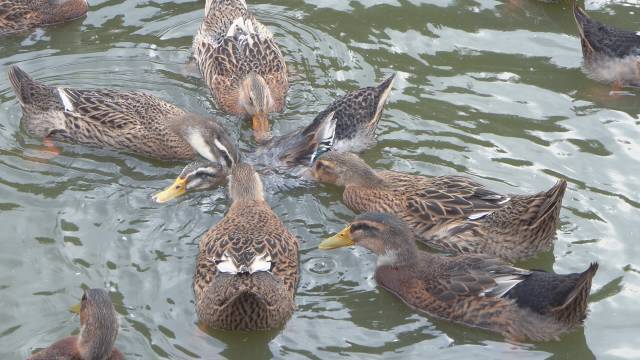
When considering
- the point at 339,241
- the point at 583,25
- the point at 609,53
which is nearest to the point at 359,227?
the point at 339,241

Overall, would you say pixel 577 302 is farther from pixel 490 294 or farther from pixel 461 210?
pixel 461 210

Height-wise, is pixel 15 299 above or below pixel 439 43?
below

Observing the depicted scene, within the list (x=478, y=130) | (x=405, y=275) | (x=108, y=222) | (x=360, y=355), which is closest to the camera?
(x=360, y=355)

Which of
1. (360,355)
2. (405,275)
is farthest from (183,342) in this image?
(405,275)

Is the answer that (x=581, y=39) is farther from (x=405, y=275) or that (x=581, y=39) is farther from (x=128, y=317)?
(x=128, y=317)

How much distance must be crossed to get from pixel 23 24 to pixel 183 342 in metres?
5.85

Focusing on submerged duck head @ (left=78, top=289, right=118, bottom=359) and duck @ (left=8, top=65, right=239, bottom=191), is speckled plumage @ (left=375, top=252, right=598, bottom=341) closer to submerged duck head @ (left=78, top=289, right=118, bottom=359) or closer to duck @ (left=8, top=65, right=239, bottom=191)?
submerged duck head @ (left=78, top=289, right=118, bottom=359)

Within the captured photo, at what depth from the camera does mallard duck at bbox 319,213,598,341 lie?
26.3ft

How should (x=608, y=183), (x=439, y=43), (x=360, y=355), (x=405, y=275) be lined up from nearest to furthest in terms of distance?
(x=360, y=355), (x=405, y=275), (x=608, y=183), (x=439, y=43)

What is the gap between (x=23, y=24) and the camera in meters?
12.2

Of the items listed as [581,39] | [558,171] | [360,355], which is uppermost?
[581,39]

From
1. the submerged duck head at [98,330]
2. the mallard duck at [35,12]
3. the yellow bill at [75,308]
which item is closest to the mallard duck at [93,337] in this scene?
the submerged duck head at [98,330]

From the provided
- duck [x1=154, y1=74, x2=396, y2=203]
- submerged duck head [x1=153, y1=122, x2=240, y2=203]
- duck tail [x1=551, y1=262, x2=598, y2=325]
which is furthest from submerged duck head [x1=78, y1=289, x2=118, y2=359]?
duck tail [x1=551, y1=262, x2=598, y2=325]

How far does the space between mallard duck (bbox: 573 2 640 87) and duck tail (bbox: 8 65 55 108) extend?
595cm
